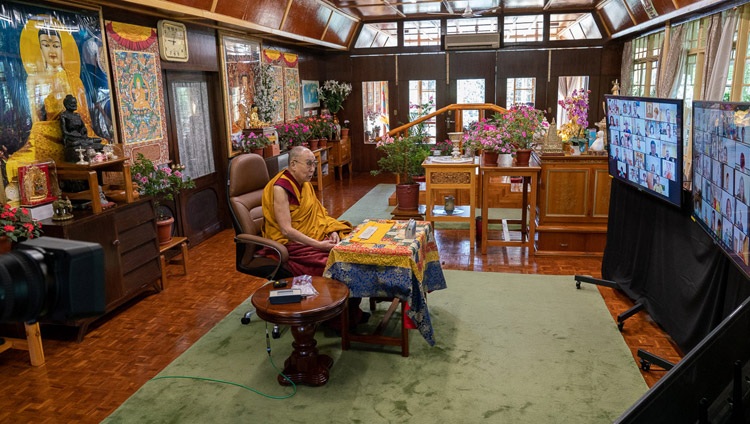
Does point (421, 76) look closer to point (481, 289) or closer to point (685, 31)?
point (685, 31)

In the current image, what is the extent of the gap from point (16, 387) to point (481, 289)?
9.90 feet

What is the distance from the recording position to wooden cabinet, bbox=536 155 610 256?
4.73 meters

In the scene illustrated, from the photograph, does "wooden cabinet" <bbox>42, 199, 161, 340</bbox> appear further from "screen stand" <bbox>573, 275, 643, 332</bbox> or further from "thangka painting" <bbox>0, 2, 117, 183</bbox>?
"screen stand" <bbox>573, 275, 643, 332</bbox>

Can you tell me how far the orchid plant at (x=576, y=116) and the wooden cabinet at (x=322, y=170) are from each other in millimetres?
3848

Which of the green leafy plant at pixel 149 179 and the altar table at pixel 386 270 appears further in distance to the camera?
the green leafy plant at pixel 149 179

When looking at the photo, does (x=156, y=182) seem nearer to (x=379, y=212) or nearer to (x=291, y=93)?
(x=379, y=212)

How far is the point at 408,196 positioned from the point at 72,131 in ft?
9.52

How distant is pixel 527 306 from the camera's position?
12.3 ft

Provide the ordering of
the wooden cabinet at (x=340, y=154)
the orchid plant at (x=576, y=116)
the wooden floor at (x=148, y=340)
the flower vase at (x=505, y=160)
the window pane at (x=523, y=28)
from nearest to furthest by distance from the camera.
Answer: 1. the wooden floor at (x=148, y=340)
2. the orchid plant at (x=576, y=116)
3. the flower vase at (x=505, y=160)
4. the wooden cabinet at (x=340, y=154)
5. the window pane at (x=523, y=28)

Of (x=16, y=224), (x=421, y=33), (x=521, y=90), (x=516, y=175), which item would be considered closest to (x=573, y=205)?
(x=516, y=175)

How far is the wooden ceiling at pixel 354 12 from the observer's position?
5.08 metres

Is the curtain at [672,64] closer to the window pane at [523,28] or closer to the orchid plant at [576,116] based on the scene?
the orchid plant at [576,116]

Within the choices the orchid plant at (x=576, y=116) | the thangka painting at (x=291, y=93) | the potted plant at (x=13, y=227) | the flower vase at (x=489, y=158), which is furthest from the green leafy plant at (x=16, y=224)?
the thangka painting at (x=291, y=93)

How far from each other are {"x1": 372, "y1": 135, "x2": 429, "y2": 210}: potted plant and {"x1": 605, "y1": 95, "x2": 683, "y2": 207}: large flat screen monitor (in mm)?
1905
